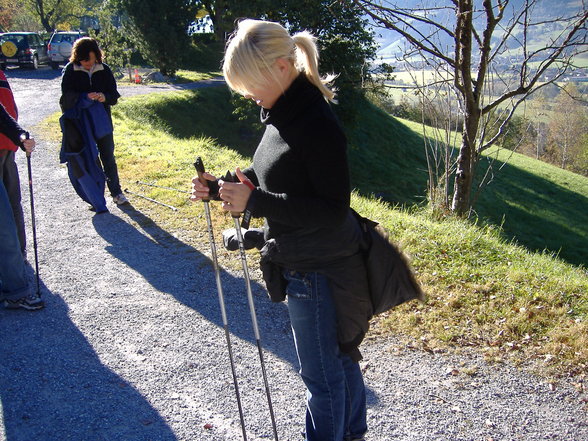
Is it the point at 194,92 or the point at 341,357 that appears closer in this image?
the point at 341,357

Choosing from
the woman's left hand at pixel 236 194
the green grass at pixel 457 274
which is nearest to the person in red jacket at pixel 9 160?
the green grass at pixel 457 274

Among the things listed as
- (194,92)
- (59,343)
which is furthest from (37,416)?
(194,92)

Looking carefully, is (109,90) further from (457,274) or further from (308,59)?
(308,59)

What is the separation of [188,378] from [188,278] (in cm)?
164

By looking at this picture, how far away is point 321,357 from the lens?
2.26 metres

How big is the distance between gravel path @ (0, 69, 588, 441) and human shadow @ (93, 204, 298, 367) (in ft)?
0.06

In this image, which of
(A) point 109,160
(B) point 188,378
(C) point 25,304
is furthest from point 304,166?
(A) point 109,160

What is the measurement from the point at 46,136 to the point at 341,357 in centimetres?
1097

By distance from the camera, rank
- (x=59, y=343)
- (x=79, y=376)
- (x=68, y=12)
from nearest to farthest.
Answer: (x=79, y=376)
(x=59, y=343)
(x=68, y=12)

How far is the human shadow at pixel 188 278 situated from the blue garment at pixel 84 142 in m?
0.47

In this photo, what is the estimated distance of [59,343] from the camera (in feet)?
12.9

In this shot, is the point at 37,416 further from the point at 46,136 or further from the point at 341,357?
the point at 46,136

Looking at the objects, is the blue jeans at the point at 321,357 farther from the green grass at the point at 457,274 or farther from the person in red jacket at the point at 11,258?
the person in red jacket at the point at 11,258

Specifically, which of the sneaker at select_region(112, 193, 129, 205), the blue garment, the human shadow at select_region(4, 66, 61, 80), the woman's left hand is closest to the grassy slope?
the sneaker at select_region(112, 193, 129, 205)
